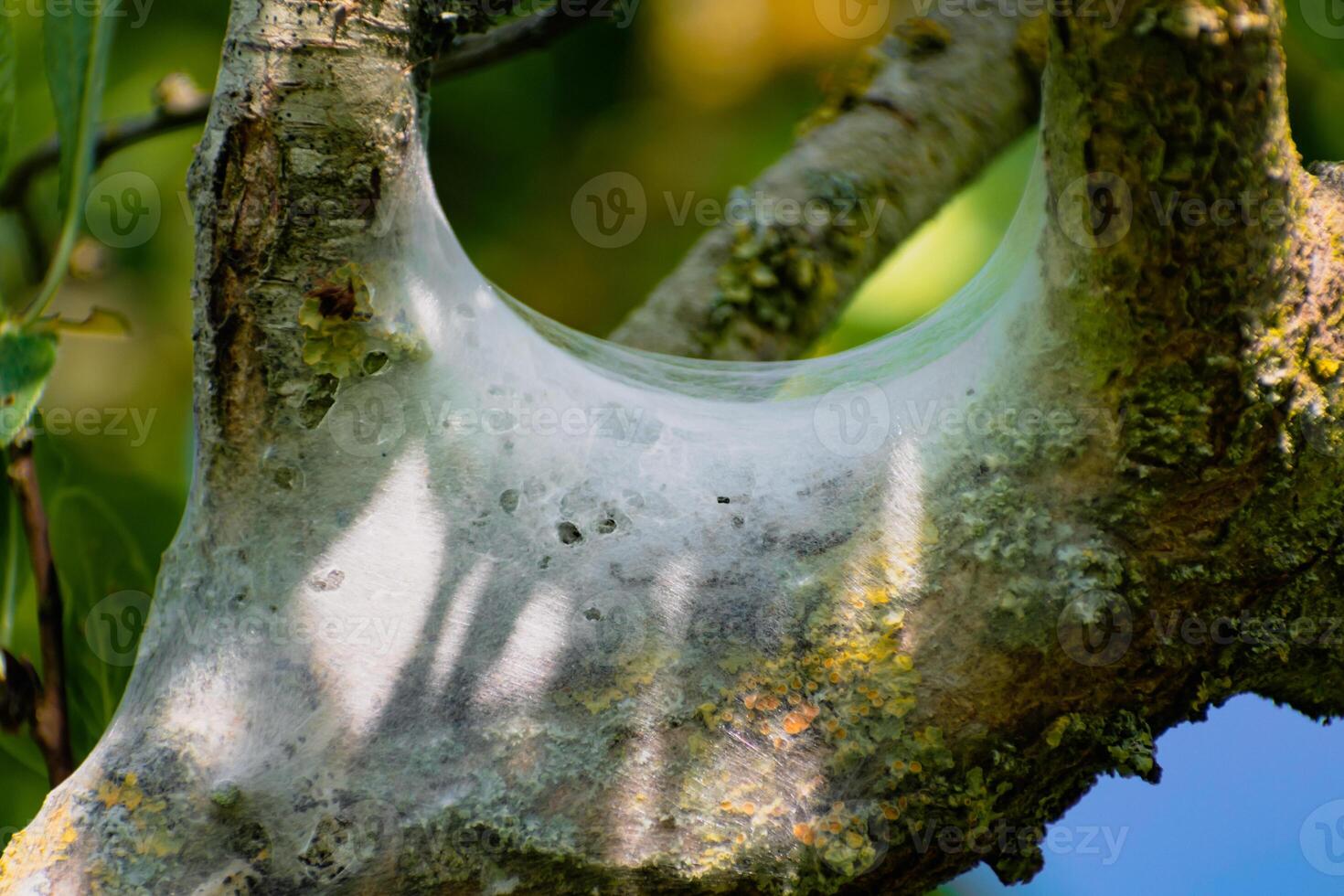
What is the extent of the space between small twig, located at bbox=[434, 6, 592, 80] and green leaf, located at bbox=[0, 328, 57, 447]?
2.26 feet

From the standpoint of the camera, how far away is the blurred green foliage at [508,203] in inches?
65.5

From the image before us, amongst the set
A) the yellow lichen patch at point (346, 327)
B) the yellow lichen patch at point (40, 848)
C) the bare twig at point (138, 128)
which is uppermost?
the bare twig at point (138, 128)

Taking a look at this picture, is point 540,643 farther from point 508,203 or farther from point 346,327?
point 508,203

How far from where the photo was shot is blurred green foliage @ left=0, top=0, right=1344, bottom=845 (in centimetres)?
166

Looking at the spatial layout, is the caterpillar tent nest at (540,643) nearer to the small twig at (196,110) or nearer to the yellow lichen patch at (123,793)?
the yellow lichen patch at (123,793)

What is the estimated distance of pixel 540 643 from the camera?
3.20ft

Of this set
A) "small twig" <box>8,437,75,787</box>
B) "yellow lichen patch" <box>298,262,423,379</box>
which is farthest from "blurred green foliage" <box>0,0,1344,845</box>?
"yellow lichen patch" <box>298,262,423,379</box>

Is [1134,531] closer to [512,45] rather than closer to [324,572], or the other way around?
[324,572]

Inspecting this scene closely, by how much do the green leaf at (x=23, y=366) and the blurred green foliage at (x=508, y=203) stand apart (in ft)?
1.33

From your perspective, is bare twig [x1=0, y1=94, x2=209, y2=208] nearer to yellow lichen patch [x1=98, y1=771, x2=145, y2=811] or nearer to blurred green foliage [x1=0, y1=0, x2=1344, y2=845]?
blurred green foliage [x1=0, y1=0, x2=1344, y2=845]

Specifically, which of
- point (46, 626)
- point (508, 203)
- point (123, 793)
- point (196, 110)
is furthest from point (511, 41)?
point (508, 203)

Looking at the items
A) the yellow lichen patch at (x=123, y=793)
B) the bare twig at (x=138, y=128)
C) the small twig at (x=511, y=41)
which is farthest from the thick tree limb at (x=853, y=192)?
the yellow lichen patch at (x=123, y=793)

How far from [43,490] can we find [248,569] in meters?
0.85

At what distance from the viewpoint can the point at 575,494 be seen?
1.04m
